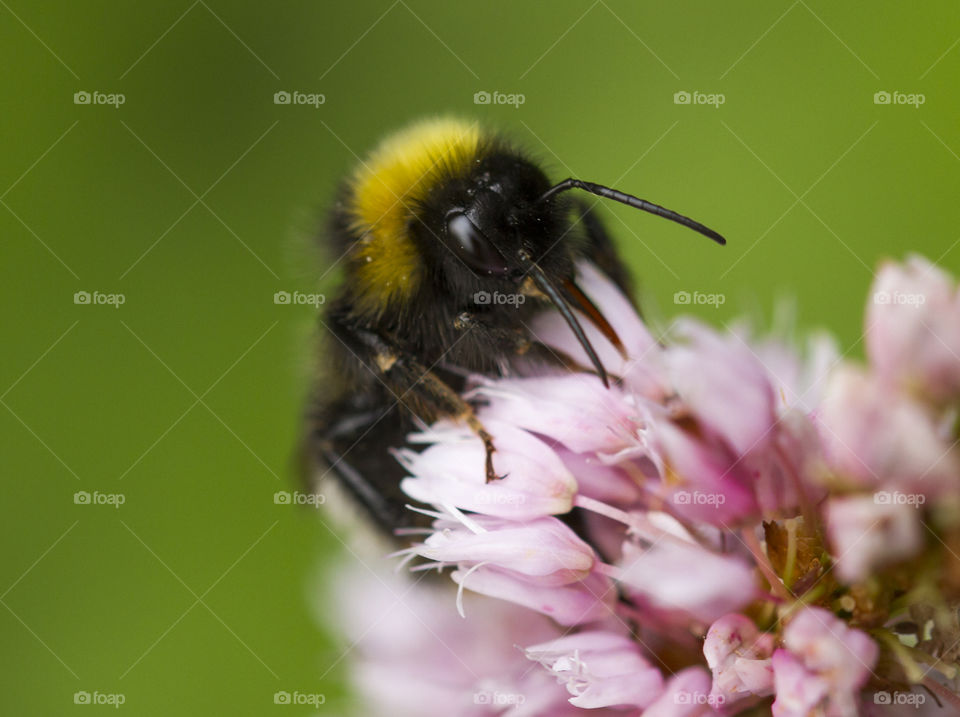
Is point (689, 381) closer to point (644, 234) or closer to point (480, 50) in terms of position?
point (644, 234)

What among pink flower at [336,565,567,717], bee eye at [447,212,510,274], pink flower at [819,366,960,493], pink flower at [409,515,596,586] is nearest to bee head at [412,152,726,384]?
bee eye at [447,212,510,274]

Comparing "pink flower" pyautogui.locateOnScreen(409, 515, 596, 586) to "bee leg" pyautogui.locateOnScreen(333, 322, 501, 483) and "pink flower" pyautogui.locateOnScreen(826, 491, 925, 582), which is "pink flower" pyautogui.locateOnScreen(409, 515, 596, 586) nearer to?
"bee leg" pyautogui.locateOnScreen(333, 322, 501, 483)

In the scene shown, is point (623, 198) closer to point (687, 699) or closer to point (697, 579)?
point (697, 579)

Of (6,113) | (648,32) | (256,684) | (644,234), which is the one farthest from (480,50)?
(256,684)

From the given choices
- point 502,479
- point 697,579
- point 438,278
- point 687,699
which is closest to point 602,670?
point 687,699

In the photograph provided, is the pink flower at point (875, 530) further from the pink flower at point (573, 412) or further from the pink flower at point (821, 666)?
the pink flower at point (573, 412)

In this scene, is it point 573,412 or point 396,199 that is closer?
point 573,412
